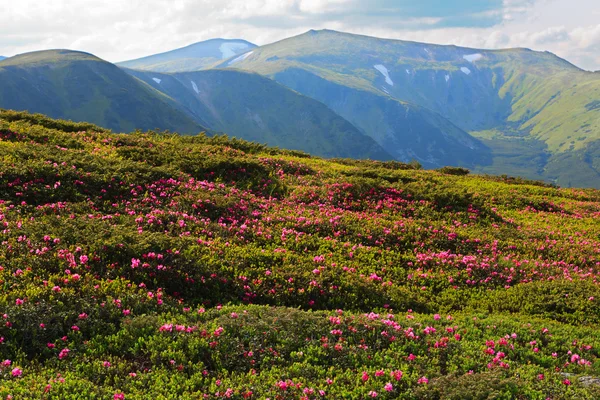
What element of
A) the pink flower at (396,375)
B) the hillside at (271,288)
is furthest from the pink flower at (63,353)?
the pink flower at (396,375)

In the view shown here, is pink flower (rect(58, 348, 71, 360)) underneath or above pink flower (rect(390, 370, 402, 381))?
above

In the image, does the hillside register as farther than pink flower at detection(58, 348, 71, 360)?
No

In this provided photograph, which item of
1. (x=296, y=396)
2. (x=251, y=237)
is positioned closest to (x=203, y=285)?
(x=251, y=237)

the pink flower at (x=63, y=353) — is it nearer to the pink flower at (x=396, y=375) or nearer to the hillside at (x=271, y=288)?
the hillside at (x=271, y=288)

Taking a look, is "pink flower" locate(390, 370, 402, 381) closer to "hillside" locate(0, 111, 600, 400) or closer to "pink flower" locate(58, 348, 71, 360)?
"hillside" locate(0, 111, 600, 400)

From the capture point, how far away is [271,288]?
13086mm

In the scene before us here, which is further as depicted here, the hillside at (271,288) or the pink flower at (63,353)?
the pink flower at (63,353)

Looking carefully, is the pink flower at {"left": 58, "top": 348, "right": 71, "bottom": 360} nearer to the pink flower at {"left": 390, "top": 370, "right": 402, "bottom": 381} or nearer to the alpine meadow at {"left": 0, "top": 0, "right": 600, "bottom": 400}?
the alpine meadow at {"left": 0, "top": 0, "right": 600, "bottom": 400}

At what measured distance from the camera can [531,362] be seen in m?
10.1

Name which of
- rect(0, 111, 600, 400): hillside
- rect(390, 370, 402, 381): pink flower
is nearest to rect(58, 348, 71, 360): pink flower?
rect(0, 111, 600, 400): hillside

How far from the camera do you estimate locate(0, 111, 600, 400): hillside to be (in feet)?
28.4

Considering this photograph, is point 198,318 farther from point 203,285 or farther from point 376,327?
point 376,327

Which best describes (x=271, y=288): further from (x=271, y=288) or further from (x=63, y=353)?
(x=63, y=353)

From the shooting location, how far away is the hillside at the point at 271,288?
866 centimetres
